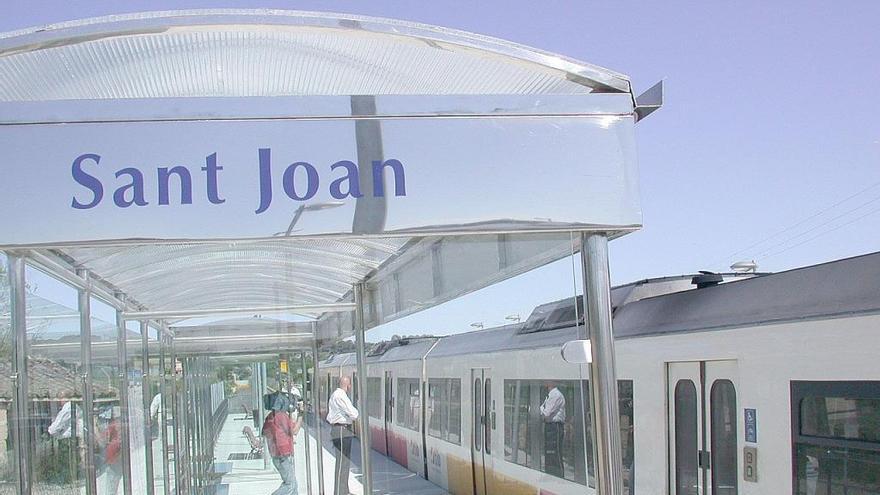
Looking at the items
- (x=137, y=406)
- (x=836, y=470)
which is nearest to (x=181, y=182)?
(x=137, y=406)

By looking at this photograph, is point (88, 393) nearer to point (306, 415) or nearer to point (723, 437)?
point (306, 415)

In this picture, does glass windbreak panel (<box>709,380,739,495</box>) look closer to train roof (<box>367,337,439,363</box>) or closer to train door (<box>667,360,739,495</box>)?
train door (<box>667,360,739,495</box>)

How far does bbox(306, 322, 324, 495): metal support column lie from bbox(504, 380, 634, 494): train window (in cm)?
116

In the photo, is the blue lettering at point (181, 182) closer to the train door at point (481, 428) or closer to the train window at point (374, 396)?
the train window at point (374, 396)

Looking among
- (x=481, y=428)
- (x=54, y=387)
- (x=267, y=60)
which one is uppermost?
(x=267, y=60)

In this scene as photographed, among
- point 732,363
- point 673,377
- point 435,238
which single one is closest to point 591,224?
point 435,238

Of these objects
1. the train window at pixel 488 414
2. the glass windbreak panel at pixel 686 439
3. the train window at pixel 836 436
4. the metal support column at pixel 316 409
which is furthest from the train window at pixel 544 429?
the train window at pixel 836 436

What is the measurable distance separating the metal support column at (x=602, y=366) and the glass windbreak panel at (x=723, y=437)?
14.2 ft

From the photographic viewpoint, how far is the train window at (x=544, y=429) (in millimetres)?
5383

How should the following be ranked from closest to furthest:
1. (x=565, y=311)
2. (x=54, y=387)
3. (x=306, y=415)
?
1. (x=565, y=311)
2. (x=54, y=387)
3. (x=306, y=415)

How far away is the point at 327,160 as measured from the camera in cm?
247

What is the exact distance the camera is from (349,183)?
2471 millimetres

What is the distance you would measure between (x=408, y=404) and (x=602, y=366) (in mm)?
7404

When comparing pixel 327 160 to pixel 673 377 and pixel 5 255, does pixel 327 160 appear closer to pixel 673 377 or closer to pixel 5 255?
pixel 5 255
